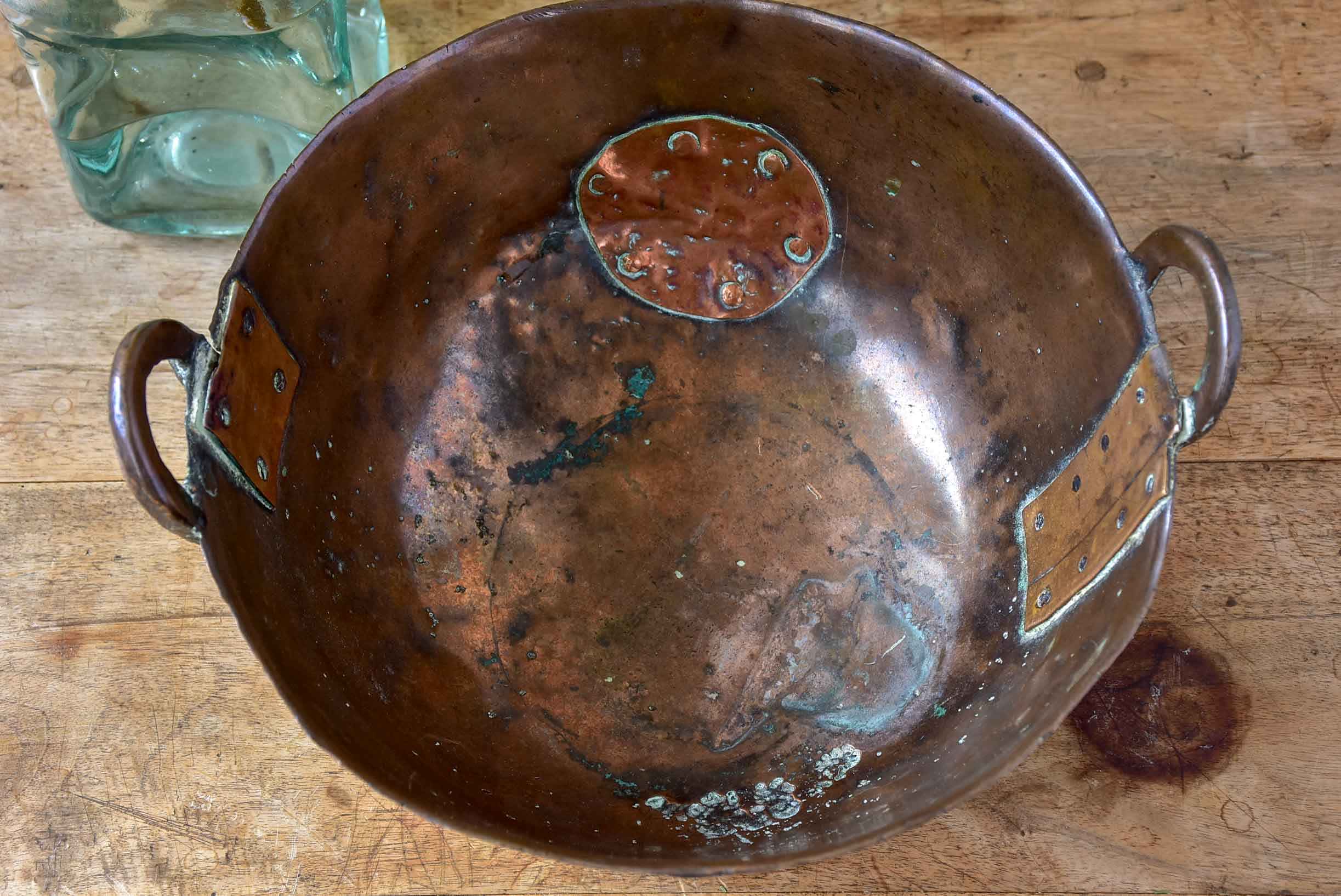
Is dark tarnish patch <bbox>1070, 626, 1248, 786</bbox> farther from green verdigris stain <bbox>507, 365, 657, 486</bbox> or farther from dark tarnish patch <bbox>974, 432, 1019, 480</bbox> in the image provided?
green verdigris stain <bbox>507, 365, 657, 486</bbox>

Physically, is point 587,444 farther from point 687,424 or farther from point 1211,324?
point 1211,324

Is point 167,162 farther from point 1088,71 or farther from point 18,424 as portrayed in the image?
point 1088,71

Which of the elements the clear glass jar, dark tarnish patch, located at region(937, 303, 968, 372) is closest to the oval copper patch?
dark tarnish patch, located at region(937, 303, 968, 372)

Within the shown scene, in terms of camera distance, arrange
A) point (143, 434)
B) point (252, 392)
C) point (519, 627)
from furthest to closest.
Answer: point (519, 627), point (252, 392), point (143, 434)

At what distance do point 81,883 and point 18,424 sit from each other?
1.14 feet

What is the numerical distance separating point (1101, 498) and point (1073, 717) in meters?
0.16

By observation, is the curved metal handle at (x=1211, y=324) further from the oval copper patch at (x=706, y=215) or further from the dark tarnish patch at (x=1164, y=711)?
the oval copper patch at (x=706, y=215)

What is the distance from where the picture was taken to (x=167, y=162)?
37.9 inches

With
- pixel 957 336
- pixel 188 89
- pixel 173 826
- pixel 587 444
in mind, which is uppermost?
pixel 188 89

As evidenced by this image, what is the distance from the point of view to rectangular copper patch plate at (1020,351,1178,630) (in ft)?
2.39

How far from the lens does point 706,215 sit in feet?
3.14

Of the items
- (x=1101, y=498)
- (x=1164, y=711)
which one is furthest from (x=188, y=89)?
(x=1164, y=711)

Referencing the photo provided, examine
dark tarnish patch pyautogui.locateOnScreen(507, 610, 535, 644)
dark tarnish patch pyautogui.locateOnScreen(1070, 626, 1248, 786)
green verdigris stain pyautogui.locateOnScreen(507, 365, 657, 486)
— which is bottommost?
dark tarnish patch pyautogui.locateOnScreen(507, 610, 535, 644)

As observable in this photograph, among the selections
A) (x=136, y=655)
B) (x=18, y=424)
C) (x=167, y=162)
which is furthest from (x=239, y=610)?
(x=167, y=162)
